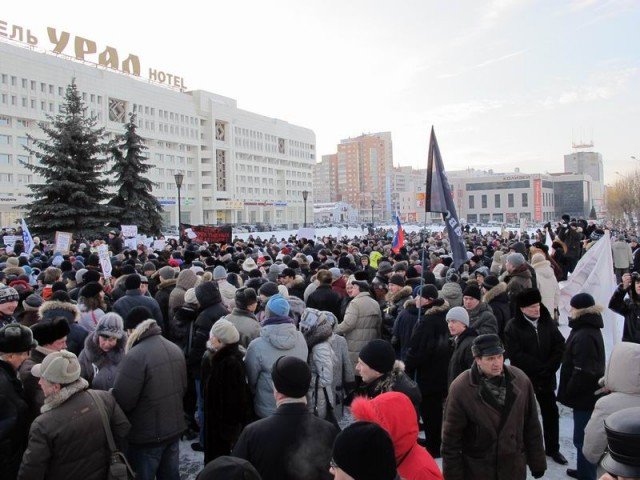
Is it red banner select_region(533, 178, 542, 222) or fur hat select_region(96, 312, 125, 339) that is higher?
red banner select_region(533, 178, 542, 222)

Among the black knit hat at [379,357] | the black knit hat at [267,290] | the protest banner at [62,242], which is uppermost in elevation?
the protest banner at [62,242]

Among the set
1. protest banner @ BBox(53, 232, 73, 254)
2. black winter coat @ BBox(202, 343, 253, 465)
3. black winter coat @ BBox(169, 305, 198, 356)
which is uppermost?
protest banner @ BBox(53, 232, 73, 254)

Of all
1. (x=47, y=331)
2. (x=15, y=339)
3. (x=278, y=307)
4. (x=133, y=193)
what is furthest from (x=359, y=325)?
(x=133, y=193)

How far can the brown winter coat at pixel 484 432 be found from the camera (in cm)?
349

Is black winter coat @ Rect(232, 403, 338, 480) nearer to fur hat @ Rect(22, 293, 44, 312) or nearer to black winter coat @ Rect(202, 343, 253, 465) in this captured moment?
black winter coat @ Rect(202, 343, 253, 465)

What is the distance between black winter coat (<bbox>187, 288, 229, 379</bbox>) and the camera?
556 centimetres

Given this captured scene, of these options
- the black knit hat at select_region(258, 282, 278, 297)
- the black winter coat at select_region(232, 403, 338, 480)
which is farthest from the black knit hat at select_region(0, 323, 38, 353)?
the black knit hat at select_region(258, 282, 278, 297)

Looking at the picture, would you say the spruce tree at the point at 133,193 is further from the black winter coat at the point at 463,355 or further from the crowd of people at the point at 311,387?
the black winter coat at the point at 463,355

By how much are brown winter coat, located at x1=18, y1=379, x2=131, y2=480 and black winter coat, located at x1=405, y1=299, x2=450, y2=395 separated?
3.08 meters

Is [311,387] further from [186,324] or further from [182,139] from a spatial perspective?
[182,139]

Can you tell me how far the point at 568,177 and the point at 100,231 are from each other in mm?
155003

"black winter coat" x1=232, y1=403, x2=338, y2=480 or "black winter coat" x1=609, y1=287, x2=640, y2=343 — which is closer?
"black winter coat" x1=232, y1=403, x2=338, y2=480

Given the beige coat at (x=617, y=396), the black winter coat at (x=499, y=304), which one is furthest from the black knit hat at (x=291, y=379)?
the black winter coat at (x=499, y=304)

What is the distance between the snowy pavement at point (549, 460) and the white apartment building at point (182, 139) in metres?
63.1
